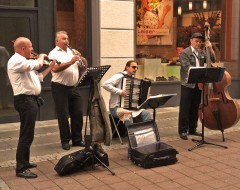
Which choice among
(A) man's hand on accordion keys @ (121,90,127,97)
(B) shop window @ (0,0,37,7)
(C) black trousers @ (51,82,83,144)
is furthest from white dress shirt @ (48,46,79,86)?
(B) shop window @ (0,0,37,7)

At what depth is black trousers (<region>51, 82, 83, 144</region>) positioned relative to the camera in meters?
6.82

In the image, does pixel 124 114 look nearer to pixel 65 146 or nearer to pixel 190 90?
pixel 65 146

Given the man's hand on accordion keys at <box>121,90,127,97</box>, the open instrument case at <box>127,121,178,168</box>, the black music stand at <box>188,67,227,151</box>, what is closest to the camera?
the open instrument case at <box>127,121,178,168</box>

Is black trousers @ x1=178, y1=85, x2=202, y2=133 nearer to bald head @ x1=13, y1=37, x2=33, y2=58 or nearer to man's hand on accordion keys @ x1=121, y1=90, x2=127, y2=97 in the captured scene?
man's hand on accordion keys @ x1=121, y1=90, x2=127, y2=97

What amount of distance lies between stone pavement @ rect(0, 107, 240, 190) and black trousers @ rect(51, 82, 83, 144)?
0.28 meters

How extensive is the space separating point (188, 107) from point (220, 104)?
712 millimetres

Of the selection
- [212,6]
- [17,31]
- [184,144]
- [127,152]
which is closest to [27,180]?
[127,152]

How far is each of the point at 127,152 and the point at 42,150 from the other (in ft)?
4.62

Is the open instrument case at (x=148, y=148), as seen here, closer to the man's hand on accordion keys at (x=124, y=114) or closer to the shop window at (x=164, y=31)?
the man's hand on accordion keys at (x=124, y=114)

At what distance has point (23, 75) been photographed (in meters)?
5.45

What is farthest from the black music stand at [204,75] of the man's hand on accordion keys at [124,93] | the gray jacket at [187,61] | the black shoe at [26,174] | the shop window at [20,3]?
the shop window at [20,3]

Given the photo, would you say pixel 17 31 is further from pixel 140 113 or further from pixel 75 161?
pixel 75 161

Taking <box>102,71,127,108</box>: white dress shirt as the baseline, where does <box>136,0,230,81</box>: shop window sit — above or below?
above

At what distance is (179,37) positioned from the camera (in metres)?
11.7
